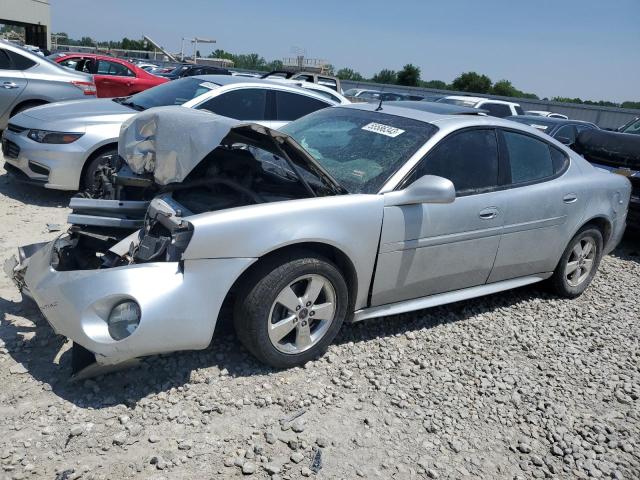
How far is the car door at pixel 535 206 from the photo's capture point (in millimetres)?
4246

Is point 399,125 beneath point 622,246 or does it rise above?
above

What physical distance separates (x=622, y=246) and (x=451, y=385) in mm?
4974

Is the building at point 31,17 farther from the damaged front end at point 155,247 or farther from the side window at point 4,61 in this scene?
the damaged front end at point 155,247

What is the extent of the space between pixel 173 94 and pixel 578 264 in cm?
493

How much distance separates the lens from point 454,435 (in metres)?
3.04

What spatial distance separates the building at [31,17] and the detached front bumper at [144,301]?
1432 inches

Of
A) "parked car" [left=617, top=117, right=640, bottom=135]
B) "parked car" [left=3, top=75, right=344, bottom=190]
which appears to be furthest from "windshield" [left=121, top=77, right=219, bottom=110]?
"parked car" [left=617, top=117, right=640, bottom=135]

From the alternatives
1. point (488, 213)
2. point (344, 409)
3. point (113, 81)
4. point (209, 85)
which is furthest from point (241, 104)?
point (113, 81)

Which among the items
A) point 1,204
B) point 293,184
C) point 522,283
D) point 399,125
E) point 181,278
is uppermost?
point 399,125

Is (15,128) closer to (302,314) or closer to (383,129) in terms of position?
(383,129)

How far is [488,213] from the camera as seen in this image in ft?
13.2

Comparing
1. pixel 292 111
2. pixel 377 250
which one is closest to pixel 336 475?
pixel 377 250

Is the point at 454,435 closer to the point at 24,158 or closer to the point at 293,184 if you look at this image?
the point at 293,184

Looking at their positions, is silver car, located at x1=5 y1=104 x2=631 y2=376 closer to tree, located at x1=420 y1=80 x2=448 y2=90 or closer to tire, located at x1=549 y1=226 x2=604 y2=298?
tire, located at x1=549 y1=226 x2=604 y2=298
